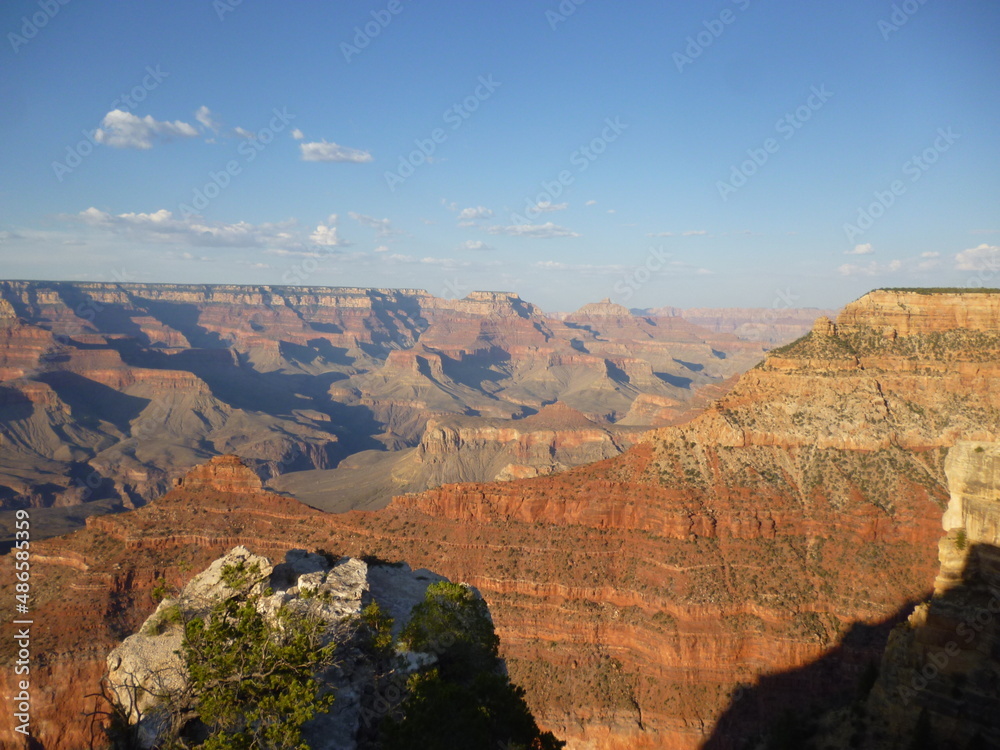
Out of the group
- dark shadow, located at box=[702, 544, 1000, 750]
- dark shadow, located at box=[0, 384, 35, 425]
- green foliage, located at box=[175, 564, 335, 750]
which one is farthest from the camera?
dark shadow, located at box=[0, 384, 35, 425]

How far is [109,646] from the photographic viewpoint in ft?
155

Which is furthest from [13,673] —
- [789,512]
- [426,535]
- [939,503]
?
[939,503]

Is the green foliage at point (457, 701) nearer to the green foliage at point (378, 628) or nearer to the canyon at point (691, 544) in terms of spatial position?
the green foliage at point (378, 628)

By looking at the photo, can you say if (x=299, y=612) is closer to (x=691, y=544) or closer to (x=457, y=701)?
(x=457, y=701)

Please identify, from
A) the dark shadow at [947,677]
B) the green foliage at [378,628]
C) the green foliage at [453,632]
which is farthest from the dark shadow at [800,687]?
the green foliage at [378,628]

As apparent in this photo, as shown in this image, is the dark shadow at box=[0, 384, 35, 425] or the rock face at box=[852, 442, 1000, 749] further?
the dark shadow at box=[0, 384, 35, 425]

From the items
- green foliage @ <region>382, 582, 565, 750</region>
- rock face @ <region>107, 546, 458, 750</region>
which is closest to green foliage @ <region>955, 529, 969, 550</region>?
green foliage @ <region>382, 582, 565, 750</region>

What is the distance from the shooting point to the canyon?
4606 cm

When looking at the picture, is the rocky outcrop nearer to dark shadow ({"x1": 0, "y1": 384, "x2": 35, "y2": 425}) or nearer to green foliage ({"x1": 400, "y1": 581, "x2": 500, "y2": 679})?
green foliage ({"x1": 400, "y1": 581, "x2": 500, "y2": 679})

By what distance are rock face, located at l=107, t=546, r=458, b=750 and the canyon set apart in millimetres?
21683

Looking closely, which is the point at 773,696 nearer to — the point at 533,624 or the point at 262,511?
the point at 533,624

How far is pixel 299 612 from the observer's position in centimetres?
2491

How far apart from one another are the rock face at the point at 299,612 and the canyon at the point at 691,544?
21.7m

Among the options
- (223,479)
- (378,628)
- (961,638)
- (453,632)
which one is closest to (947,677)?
(961,638)
